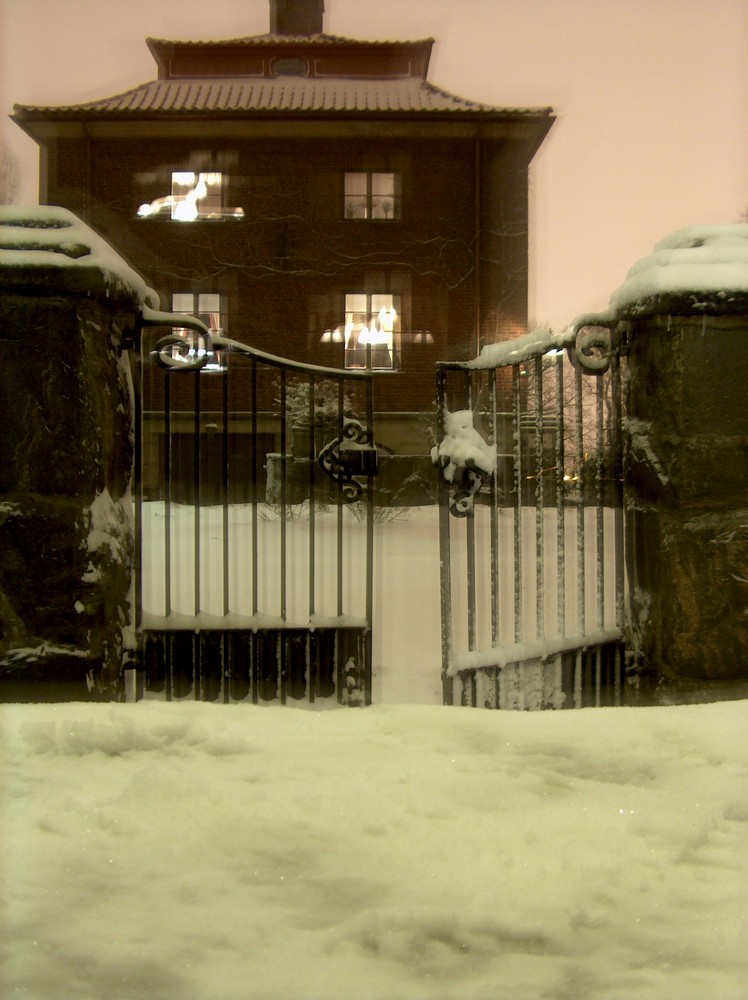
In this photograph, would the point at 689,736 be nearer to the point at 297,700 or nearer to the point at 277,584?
the point at 297,700

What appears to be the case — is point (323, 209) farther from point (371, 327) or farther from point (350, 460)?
point (350, 460)

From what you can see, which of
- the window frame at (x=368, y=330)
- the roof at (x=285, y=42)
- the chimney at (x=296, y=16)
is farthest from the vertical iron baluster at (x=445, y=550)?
the chimney at (x=296, y=16)

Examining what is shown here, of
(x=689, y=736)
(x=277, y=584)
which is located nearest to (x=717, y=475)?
(x=689, y=736)

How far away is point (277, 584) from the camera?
743cm

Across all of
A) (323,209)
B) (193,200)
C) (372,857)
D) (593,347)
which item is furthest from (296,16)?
(372,857)

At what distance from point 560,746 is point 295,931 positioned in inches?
42.6

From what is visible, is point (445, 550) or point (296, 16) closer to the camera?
point (445, 550)

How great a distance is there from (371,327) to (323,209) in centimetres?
247

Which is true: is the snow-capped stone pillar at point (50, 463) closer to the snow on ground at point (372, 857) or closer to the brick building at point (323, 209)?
the snow on ground at point (372, 857)

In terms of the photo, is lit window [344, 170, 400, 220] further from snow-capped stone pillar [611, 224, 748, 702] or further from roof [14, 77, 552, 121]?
snow-capped stone pillar [611, 224, 748, 702]

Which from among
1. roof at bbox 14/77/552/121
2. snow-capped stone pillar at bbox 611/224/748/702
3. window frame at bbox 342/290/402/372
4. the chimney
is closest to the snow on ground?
snow-capped stone pillar at bbox 611/224/748/702

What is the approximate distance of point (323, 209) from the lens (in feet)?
53.8

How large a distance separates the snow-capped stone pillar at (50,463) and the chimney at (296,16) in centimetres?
1500

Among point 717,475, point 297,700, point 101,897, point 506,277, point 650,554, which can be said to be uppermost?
point 506,277
